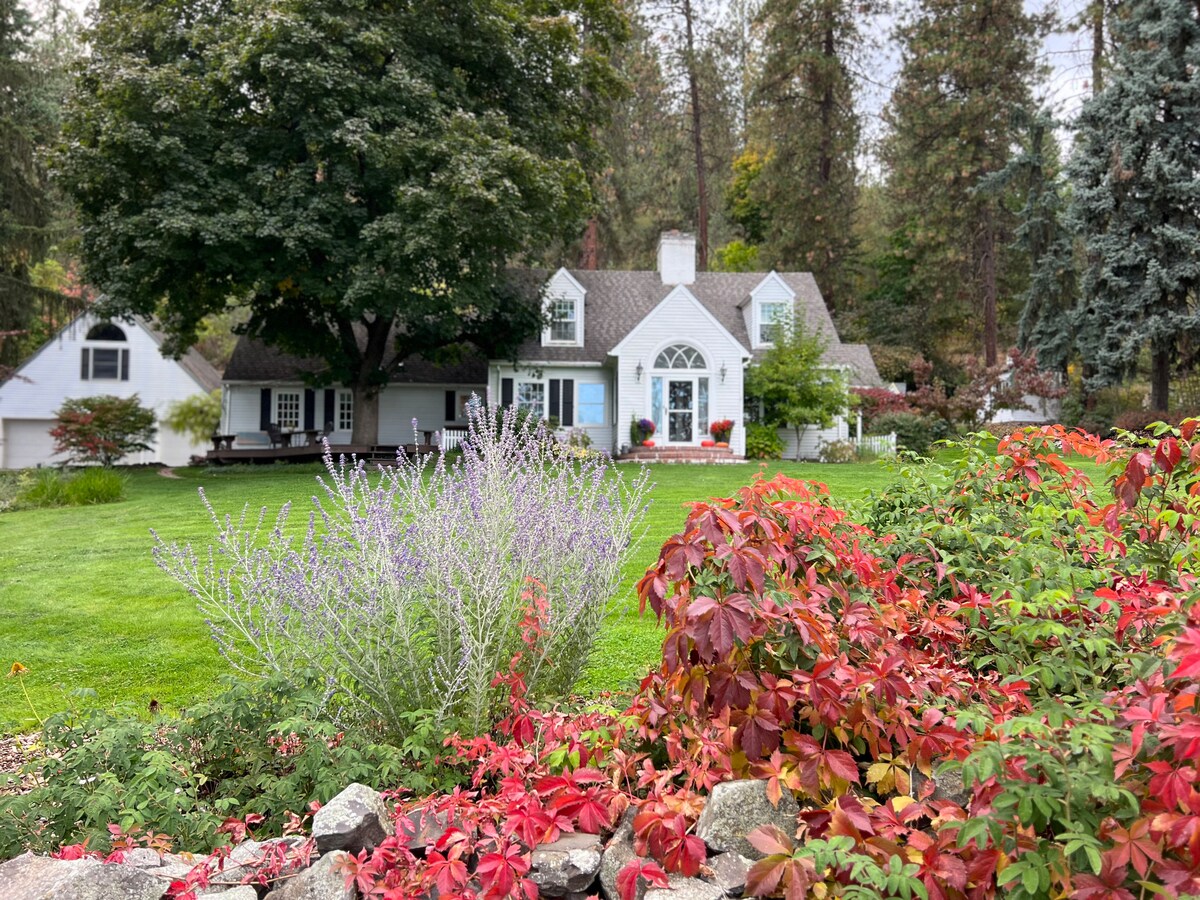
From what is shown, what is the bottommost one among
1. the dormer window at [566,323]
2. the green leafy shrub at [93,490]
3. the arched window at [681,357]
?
the green leafy shrub at [93,490]

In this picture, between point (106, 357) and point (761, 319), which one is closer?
point (761, 319)

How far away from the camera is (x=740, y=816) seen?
255cm

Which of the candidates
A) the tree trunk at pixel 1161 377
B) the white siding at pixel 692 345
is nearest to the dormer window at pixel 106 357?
the white siding at pixel 692 345

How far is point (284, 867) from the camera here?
2572 millimetres

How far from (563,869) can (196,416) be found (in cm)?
2745

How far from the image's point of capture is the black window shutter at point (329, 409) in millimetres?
24312

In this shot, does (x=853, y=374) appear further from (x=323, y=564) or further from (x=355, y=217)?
(x=323, y=564)

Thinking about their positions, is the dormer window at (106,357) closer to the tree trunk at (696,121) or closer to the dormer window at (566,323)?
the dormer window at (566,323)

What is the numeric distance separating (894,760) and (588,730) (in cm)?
105

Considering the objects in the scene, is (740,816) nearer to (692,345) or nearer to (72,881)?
(72,881)

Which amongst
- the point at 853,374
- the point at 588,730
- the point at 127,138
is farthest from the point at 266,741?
the point at 853,374

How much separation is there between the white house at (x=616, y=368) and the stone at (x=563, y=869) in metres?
18.1

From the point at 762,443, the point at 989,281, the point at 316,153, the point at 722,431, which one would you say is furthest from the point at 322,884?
the point at 989,281

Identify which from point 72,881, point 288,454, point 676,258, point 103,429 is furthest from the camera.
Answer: point 676,258
